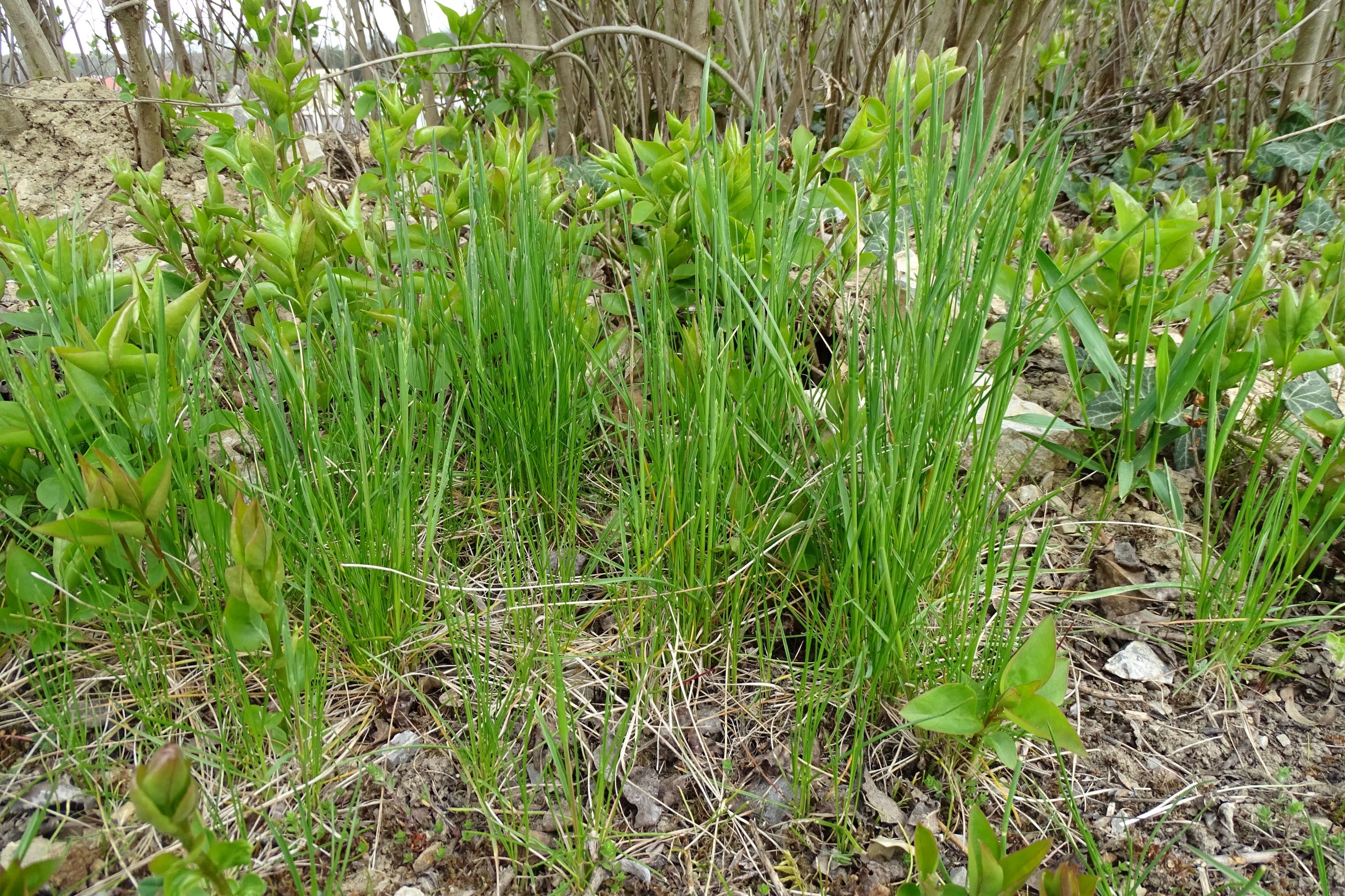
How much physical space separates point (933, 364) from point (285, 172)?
136cm

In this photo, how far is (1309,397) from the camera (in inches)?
59.0

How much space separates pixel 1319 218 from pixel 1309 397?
175 cm

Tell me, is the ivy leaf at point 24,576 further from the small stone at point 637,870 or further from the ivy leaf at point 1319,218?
the ivy leaf at point 1319,218

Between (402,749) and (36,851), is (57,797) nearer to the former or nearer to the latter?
(36,851)

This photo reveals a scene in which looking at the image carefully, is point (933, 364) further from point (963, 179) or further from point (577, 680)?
point (577, 680)

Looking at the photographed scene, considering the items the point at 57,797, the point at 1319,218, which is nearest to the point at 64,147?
the point at 57,797

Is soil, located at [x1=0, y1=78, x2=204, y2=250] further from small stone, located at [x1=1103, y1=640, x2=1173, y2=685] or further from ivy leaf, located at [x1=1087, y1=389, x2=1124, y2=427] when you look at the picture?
small stone, located at [x1=1103, y1=640, x2=1173, y2=685]

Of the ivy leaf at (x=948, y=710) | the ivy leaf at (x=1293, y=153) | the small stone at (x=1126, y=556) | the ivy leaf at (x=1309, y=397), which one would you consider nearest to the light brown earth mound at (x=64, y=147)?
the ivy leaf at (x=948, y=710)

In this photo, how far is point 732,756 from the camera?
1191 mm

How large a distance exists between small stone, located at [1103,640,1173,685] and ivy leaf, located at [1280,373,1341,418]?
0.55 m

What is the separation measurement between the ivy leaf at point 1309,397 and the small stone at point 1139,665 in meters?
0.55

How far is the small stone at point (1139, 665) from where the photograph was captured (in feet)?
4.28

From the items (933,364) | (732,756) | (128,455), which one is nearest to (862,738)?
(732,756)

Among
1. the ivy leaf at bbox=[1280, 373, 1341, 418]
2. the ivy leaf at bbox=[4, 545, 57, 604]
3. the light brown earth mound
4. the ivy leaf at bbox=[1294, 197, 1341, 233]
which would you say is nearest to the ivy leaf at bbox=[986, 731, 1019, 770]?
the ivy leaf at bbox=[1280, 373, 1341, 418]
